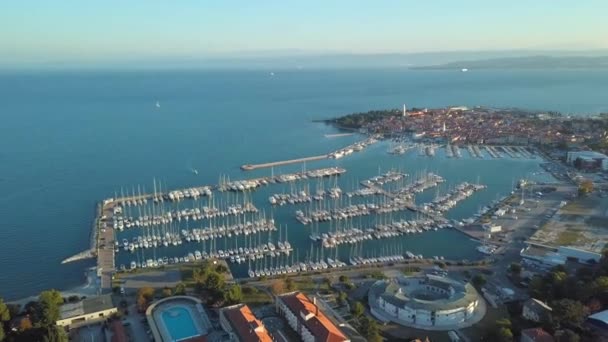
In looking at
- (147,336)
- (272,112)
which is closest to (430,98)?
(272,112)

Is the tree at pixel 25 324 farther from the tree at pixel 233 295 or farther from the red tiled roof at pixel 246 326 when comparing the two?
the tree at pixel 233 295

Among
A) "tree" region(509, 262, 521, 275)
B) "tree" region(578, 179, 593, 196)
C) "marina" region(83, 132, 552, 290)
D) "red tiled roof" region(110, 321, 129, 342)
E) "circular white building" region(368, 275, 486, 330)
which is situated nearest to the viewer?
"red tiled roof" region(110, 321, 129, 342)

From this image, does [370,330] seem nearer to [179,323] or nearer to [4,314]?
[179,323]

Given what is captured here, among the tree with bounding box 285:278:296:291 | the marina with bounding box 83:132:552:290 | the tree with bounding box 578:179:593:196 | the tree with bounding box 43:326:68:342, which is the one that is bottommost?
the marina with bounding box 83:132:552:290

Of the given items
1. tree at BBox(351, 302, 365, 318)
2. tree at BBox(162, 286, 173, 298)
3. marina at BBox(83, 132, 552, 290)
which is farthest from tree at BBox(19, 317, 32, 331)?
tree at BBox(351, 302, 365, 318)

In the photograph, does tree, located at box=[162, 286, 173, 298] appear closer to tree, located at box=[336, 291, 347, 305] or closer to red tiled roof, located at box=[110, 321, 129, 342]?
red tiled roof, located at box=[110, 321, 129, 342]

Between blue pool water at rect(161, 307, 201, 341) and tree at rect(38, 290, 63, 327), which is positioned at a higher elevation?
tree at rect(38, 290, 63, 327)

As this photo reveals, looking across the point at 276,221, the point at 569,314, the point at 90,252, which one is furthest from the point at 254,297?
the point at 569,314

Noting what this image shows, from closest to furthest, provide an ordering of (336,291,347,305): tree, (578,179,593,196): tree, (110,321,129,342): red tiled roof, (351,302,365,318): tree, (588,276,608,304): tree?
(110,321,129,342): red tiled roof → (351,302,365,318): tree → (588,276,608,304): tree → (336,291,347,305): tree → (578,179,593,196): tree

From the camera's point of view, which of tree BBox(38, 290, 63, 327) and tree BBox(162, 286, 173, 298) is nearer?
tree BBox(38, 290, 63, 327)
